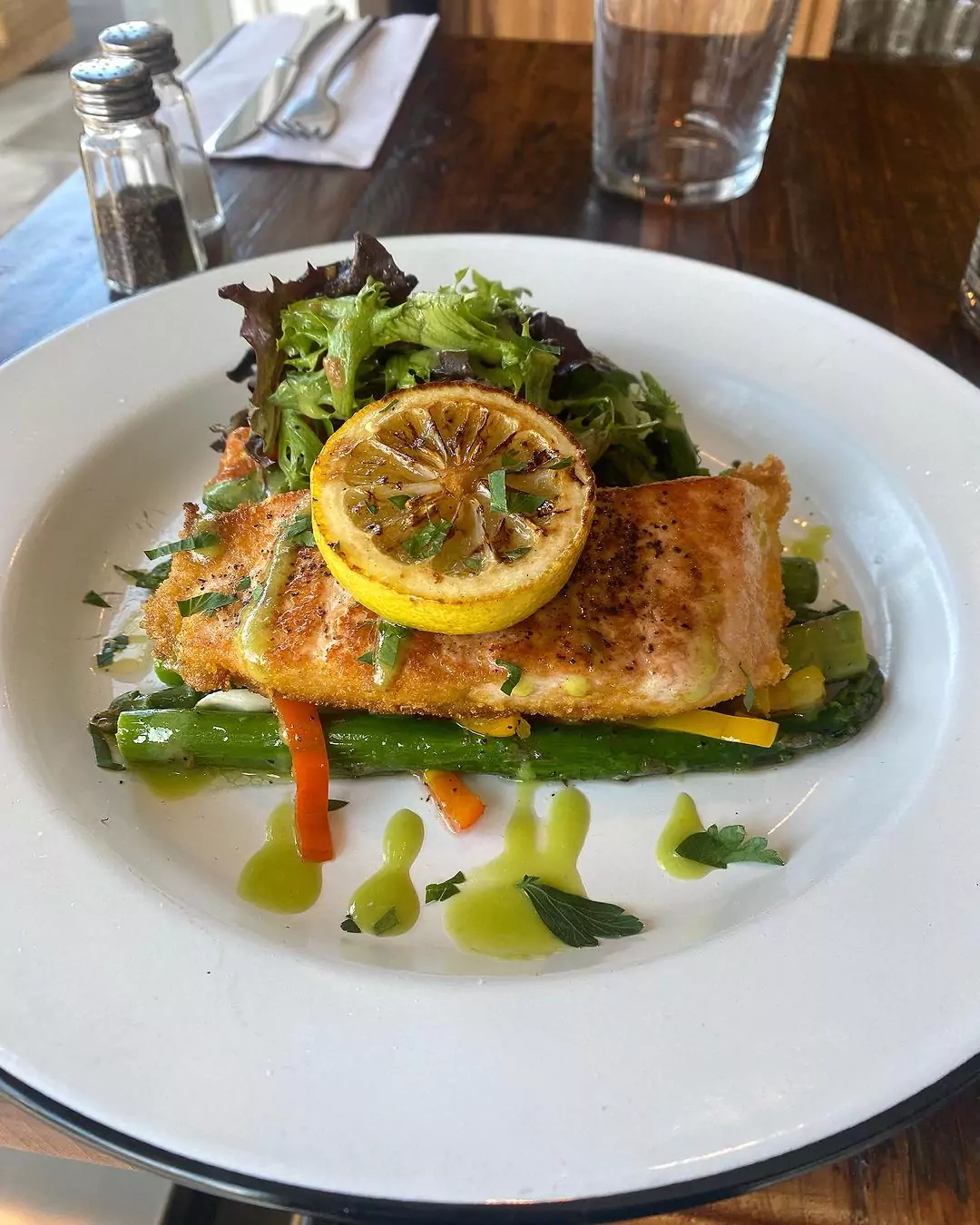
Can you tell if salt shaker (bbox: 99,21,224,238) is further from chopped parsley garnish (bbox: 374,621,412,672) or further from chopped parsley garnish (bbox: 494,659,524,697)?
chopped parsley garnish (bbox: 494,659,524,697)

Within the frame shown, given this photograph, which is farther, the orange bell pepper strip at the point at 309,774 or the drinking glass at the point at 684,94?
the drinking glass at the point at 684,94

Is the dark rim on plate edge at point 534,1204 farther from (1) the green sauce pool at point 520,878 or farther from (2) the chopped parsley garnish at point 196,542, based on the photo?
(2) the chopped parsley garnish at point 196,542

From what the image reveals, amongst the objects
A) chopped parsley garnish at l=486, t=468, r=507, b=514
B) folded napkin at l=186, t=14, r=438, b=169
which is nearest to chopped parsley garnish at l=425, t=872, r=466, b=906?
chopped parsley garnish at l=486, t=468, r=507, b=514

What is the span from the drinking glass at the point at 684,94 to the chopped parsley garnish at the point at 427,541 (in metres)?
3.11

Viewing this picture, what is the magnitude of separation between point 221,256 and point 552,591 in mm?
2824

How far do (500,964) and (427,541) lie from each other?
3.22 ft

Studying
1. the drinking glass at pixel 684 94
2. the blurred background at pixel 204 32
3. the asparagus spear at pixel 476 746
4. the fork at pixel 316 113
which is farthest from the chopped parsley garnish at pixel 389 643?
the blurred background at pixel 204 32

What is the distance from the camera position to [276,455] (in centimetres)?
293

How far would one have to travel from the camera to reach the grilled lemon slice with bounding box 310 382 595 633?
1.97 m

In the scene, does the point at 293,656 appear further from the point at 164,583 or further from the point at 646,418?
the point at 646,418

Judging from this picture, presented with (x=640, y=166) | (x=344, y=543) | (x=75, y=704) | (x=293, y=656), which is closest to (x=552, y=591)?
(x=344, y=543)

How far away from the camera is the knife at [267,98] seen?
4633 millimetres

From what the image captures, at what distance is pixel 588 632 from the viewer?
228cm

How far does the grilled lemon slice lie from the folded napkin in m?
3.04
